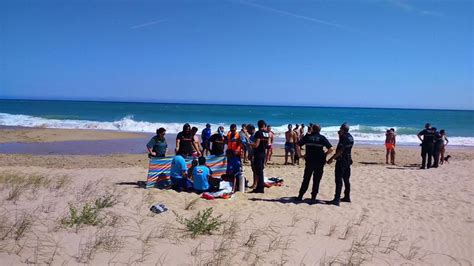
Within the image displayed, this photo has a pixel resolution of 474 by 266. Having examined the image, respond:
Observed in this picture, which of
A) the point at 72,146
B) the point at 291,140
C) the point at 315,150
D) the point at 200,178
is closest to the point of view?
the point at 315,150

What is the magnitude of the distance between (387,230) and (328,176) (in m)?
4.71

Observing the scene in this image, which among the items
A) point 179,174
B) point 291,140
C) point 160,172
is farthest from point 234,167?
point 291,140

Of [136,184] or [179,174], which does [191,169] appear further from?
[136,184]

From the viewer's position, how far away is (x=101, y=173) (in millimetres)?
10438

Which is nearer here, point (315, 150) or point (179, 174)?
point (315, 150)

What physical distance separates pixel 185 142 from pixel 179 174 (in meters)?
0.78

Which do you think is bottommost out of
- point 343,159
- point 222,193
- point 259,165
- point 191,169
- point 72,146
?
point 72,146

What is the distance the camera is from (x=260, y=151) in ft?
27.2

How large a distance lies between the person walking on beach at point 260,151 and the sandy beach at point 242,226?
0.32 metres

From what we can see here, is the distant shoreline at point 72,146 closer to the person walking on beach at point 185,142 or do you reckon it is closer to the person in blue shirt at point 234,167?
the person walking on beach at point 185,142

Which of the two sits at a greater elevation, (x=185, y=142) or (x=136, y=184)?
(x=185, y=142)

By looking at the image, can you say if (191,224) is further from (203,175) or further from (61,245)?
(203,175)

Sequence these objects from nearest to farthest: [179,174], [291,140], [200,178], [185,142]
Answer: [200,178]
[179,174]
[185,142]
[291,140]

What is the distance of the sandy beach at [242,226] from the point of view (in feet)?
14.7
